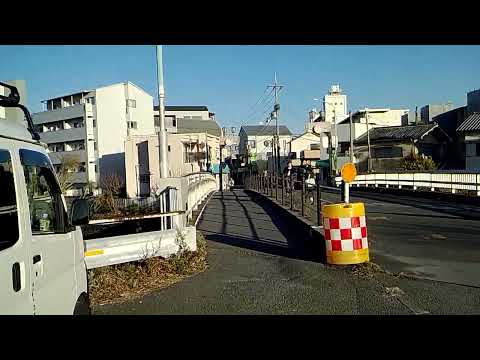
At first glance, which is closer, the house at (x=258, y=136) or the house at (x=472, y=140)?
the house at (x=472, y=140)

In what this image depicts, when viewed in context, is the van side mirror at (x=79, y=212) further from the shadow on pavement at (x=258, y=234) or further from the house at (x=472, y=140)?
the house at (x=472, y=140)

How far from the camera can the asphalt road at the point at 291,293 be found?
511 cm

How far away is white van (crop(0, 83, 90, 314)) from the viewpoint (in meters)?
2.60

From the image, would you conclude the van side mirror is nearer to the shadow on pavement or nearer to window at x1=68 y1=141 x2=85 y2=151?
the shadow on pavement

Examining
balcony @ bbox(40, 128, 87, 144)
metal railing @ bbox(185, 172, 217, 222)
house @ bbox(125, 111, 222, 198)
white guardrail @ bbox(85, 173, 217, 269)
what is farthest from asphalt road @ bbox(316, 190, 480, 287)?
balcony @ bbox(40, 128, 87, 144)

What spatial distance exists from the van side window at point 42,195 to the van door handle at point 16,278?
46 cm

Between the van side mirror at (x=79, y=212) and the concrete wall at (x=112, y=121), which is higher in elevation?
the concrete wall at (x=112, y=121)

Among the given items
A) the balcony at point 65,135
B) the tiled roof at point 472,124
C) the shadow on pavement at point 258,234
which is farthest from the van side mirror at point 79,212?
the balcony at point 65,135

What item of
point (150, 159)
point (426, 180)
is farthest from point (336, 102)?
point (426, 180)

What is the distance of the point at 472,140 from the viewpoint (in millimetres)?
37625

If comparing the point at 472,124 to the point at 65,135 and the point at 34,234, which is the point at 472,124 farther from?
the point at 65,135

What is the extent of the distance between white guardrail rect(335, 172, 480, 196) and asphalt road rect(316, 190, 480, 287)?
16.6 feet

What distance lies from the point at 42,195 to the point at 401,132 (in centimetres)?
4670
